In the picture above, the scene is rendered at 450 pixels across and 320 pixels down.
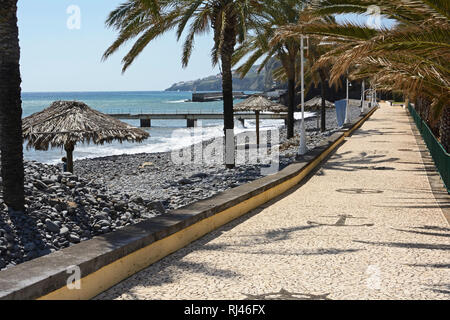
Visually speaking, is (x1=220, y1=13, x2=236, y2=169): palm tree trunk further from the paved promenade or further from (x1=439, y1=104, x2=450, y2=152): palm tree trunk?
(x1=439, y1=104, x2=450, y2=152): palm tree trunk

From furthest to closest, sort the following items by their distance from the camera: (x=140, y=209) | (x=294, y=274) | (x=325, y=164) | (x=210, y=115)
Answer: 1. (x=210, y=115)
2. (x=325, y=164)
3. (x=140, y=209)
4. (x=294, y=274)

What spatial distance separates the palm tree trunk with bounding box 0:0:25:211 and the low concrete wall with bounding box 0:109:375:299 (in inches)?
92.5

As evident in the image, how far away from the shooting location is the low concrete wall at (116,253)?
4137 mm

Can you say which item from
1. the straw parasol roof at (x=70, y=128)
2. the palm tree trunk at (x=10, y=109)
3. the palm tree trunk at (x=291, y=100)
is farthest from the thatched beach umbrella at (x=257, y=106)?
the palm tree trunk at (x=10, y=109)

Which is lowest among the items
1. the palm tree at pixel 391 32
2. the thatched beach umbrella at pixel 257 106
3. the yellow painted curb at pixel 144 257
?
the yellow painted curb at pixel 144 257

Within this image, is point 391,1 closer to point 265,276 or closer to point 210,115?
point 265,276

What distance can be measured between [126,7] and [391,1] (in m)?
6.78

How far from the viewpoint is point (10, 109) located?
7164 millimetres

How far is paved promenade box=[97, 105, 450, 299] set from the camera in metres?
4.81

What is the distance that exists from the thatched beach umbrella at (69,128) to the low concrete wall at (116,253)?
5174 mm

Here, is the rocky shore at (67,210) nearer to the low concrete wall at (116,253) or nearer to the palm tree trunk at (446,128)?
the low concrete wall at (116,253)

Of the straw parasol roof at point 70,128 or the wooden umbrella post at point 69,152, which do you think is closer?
the straw parasol roof at point 70,128

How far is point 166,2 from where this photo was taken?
1434 centimetres

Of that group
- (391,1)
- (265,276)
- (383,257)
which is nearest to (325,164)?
(391,1)
